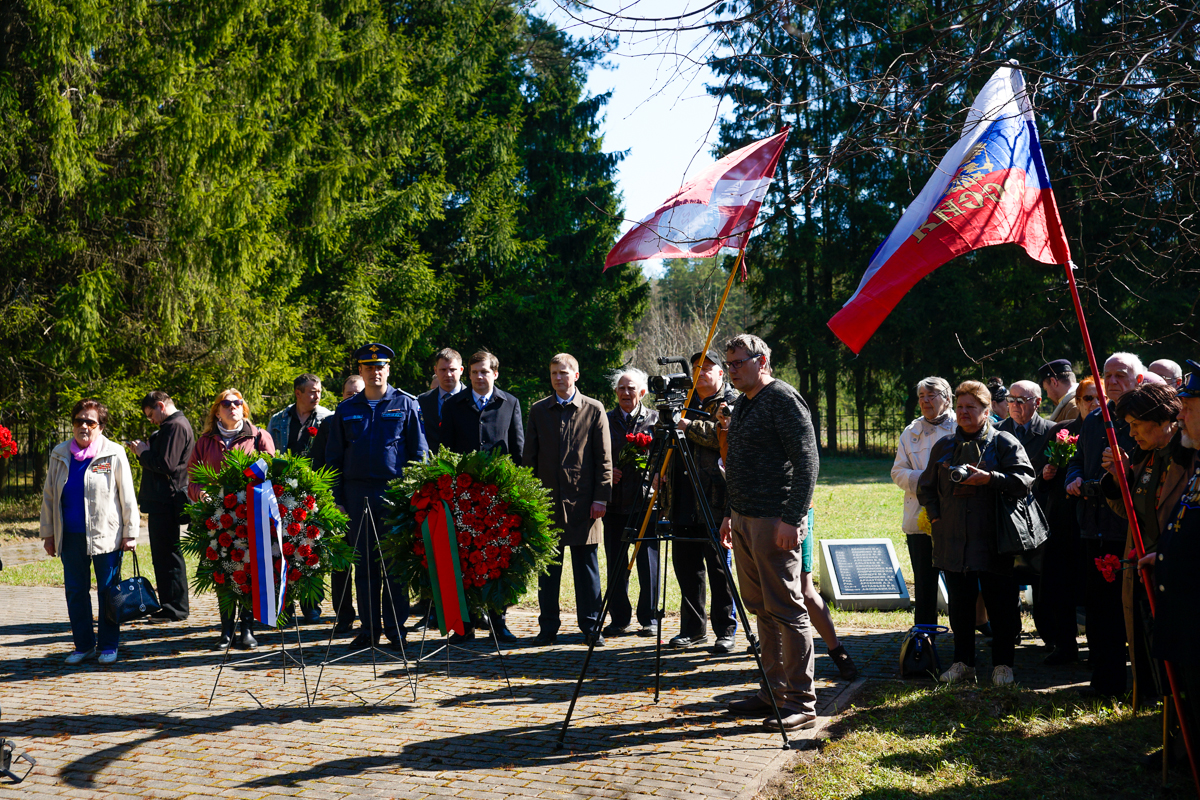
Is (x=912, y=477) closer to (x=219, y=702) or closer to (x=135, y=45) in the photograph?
(x=219, y=702)

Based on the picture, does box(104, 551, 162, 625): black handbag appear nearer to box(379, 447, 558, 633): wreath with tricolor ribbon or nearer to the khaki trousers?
box(379, 447, 558, 633): wreath with tricolor ribbon

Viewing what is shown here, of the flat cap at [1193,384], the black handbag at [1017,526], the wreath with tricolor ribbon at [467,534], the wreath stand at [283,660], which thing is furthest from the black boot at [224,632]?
the flat cap at [1193,384]

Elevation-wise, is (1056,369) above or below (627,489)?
above

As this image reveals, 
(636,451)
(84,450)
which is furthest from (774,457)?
(84,450)

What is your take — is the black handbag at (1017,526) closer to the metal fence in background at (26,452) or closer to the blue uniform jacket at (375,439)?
the blue uniform jacket at (375,439)

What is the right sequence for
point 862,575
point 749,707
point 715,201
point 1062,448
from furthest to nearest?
1. point 862,575
2. point 1062,448
3. point 715,201
4. point 749,707

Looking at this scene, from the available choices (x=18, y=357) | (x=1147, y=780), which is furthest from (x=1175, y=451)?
(x=18, y=357)

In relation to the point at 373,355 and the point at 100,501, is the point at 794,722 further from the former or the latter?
the point at 100,501

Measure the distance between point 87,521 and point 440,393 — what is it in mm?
2958

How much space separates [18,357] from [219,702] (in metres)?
12.7

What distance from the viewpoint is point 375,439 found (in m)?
7.56

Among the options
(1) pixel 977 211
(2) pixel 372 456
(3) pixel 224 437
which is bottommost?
(2) pixel 372 456

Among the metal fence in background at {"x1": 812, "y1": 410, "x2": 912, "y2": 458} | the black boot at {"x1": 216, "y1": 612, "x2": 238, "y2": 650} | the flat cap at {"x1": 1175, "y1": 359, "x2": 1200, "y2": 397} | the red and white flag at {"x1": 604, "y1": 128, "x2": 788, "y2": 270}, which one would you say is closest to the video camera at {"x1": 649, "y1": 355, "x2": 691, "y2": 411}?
the red and white flag at {"x1": 604, "y1": 128, "x2": 788, "y2": 270}

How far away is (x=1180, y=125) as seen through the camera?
16.5 feet
